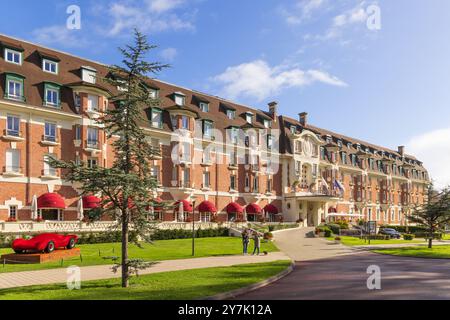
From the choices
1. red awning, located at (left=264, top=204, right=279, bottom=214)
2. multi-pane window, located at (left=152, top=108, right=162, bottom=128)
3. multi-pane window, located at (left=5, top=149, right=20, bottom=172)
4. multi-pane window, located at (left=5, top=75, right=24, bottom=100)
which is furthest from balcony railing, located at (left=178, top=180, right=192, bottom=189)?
multi-pane window, located at (left=5, top=75, right=24, bottom=100)

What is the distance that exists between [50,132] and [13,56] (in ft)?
24.4

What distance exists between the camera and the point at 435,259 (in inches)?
1063

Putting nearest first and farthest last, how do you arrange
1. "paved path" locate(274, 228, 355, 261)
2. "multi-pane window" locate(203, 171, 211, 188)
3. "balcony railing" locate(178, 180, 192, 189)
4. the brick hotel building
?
"paved path" locate(274, 228, 355, 261) < the brick hotel building < "balcony railing" locate(178, 180, 192, 189) < "multi-pane window" locate(203, 171, 211, 188)

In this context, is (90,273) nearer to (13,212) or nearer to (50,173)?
(13,212)

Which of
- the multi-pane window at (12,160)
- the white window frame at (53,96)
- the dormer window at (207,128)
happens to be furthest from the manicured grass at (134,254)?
the dormer window at (207,128)

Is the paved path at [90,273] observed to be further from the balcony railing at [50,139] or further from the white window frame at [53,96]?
the white window frame at [53,96]

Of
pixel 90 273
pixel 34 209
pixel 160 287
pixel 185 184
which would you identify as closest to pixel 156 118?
pixel 185 184

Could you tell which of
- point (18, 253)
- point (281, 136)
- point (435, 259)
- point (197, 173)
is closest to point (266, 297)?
point (18, 253)

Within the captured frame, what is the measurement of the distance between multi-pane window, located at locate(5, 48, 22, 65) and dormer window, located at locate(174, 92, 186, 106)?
675 inches

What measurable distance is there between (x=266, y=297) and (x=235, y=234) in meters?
29.7

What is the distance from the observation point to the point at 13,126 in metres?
32.9

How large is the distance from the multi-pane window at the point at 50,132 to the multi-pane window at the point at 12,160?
2.74 meters

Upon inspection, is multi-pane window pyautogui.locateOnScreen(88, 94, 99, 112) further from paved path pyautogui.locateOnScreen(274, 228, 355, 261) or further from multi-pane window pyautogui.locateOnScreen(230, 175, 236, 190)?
paved path pyautogui.locateOnScreen(274, 228, 355, 261)

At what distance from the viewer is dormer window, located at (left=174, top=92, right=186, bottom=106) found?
46409mm
